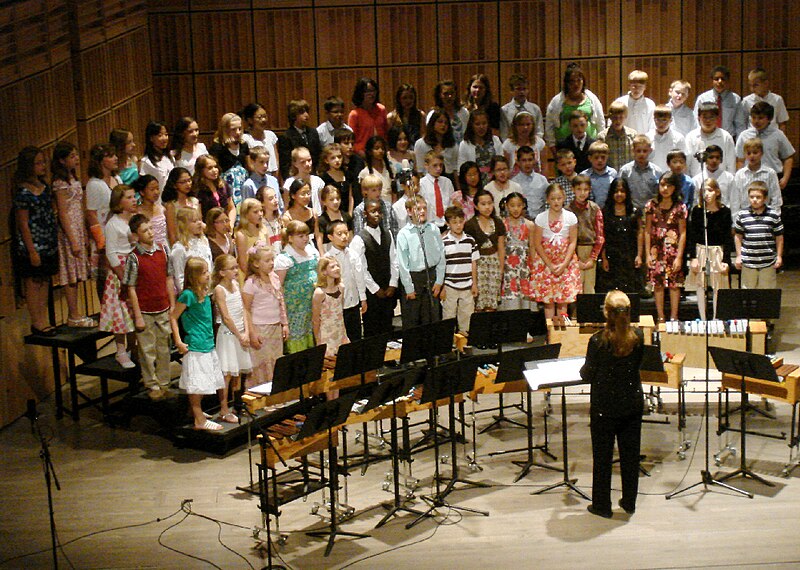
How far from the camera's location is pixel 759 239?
29.3ft

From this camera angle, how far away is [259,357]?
7.75 m

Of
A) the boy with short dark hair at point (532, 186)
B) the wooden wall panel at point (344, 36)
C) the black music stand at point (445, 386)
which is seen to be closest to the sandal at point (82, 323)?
the black music stand at point (445, 386)

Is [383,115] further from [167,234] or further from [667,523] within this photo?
[667,523]

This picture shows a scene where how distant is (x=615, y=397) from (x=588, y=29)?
6.80 metres

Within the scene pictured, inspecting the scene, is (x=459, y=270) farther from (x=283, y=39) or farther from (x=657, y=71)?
(x=657, y=71)

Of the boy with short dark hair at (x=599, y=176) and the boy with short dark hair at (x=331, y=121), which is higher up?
the boy with short dark hair at (x=331, y=121)

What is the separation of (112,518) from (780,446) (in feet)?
14.6

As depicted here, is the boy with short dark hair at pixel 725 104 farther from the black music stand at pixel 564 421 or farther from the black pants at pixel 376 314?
the black music stand at pixel 564 421

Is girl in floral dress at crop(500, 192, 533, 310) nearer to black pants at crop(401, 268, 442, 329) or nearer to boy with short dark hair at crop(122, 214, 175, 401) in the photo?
black pants at crop(401, 268, 442, 329)

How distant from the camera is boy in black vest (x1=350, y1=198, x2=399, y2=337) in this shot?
336 inches

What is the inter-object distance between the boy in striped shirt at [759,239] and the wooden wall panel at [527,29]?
377cm

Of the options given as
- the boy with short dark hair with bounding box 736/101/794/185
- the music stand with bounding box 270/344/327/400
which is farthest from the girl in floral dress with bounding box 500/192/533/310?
the music stand with bounding box 270/344/327/400

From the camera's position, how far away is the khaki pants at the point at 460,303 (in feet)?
28.8

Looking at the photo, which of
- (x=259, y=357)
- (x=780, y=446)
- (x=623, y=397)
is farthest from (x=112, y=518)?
(x=780, y=446)
